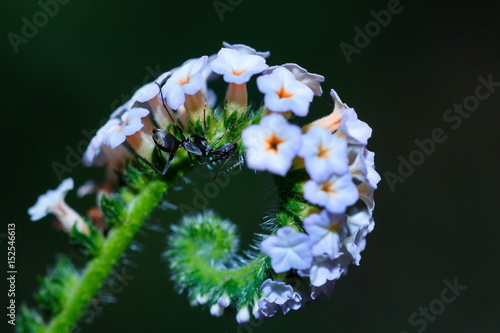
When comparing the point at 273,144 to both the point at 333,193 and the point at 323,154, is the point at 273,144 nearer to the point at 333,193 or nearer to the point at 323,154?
the point at 323,154

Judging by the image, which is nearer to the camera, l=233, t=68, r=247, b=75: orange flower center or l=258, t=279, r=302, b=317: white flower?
l=258, t=279, r=302, b=317: white flower

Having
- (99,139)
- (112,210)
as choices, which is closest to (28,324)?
(112,210)

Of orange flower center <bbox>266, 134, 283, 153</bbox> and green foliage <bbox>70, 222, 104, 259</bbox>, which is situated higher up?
orange flower center <bbox>266, 134, 283, 153</bbox>

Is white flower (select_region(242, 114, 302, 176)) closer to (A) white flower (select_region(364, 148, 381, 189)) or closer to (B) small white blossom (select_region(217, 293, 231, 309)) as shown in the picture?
(A) white flower (select_region(364, 148, 381, 189))

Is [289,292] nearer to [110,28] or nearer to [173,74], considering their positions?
[173,74]

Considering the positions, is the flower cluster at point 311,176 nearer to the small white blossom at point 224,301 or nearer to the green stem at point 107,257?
the small white blossom at point 224,301

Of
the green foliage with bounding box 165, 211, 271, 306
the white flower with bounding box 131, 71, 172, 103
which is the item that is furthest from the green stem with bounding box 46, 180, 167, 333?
the white flower with bounding box 131, 71, 172, 103
